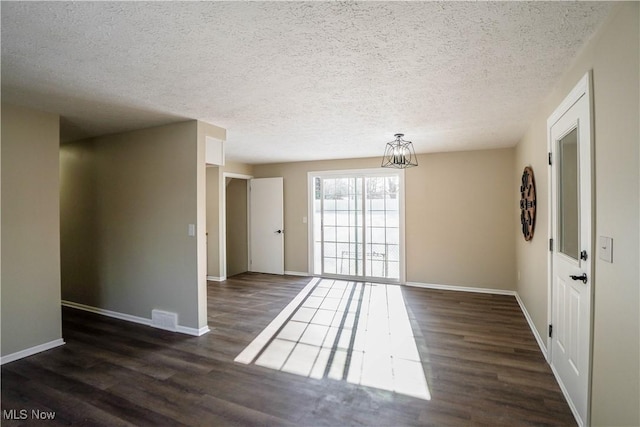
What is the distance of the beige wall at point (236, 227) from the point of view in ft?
22.2

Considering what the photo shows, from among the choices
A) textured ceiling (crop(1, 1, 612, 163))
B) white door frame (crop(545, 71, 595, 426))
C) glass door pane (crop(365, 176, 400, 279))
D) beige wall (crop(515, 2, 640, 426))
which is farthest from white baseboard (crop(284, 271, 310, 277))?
beige wall (crop(515, 2, 640, 426))

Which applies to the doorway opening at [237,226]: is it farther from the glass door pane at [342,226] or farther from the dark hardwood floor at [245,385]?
the dark hardwood floor at [245,385]

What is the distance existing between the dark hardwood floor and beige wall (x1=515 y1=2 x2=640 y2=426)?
26.8 inches

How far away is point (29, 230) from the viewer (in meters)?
2.96

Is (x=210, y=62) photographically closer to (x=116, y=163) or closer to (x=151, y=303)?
(x=116, y=163)

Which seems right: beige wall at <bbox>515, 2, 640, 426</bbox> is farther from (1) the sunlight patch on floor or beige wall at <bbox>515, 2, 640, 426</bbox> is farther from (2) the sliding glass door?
(2) the sliding glass door

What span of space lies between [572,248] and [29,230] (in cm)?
458

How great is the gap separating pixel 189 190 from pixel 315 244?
3.20m

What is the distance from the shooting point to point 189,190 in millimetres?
3404

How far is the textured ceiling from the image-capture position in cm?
153

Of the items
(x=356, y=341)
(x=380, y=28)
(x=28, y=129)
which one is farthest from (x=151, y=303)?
(x=380, y=28)

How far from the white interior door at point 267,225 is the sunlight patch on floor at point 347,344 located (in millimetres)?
1888

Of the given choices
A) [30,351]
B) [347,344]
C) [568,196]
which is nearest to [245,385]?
[347,344]

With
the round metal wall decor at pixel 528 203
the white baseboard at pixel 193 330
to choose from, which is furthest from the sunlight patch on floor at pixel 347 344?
the round metal wall decor at pixel 528 203
